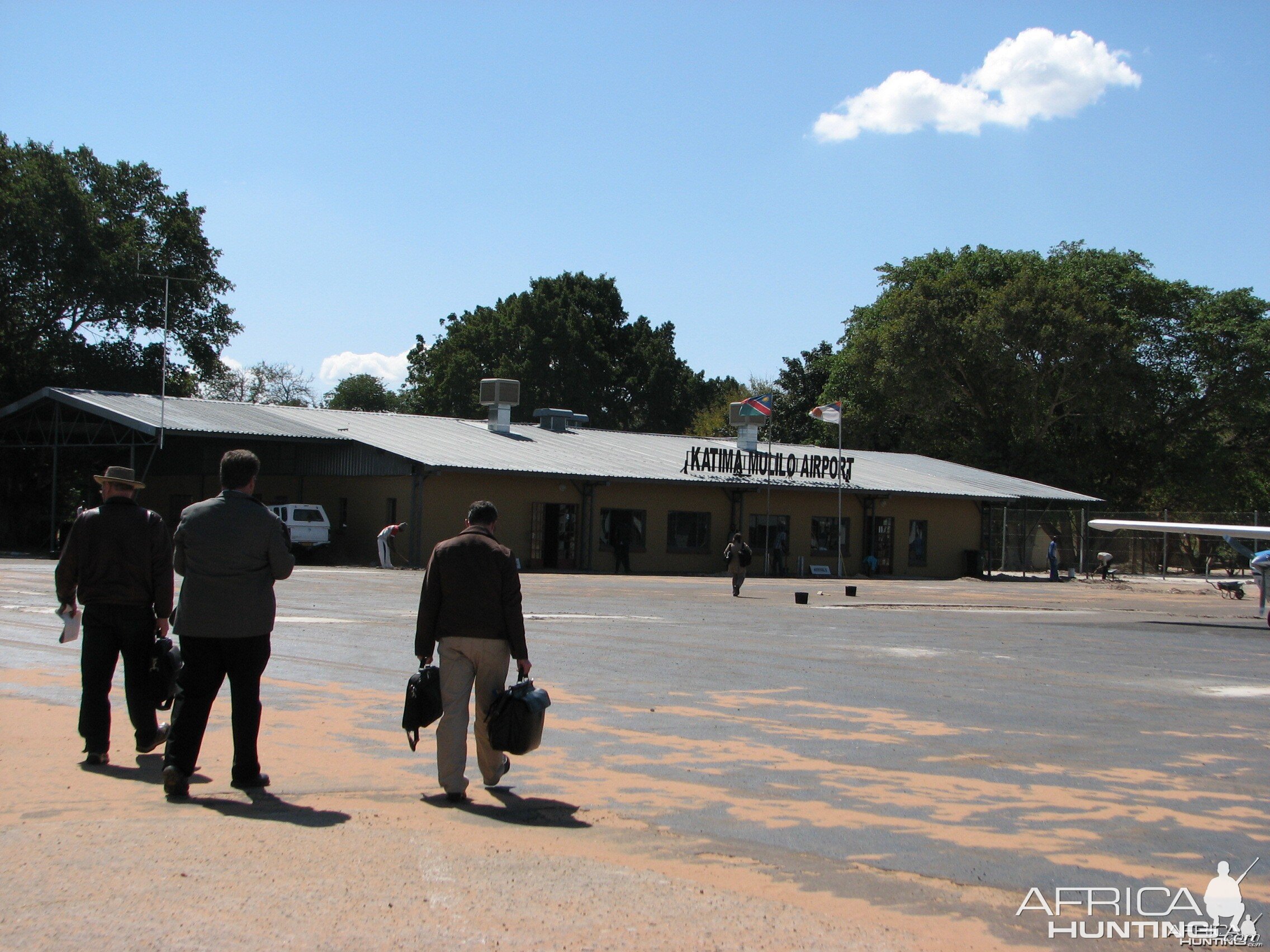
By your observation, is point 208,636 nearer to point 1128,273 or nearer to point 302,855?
point 302,855

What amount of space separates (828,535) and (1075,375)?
58.0 feet

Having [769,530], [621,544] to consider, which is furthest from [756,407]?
[621,544]

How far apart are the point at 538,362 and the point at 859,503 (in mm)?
31500

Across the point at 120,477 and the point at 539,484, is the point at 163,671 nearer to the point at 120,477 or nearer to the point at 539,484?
the point at 120,477

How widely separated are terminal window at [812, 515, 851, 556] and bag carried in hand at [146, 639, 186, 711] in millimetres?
39443

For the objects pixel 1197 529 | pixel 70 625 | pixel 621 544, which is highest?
pixel 1197 529

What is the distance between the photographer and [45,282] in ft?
180

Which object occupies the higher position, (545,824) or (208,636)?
(208,636)

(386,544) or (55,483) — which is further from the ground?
(55,483)

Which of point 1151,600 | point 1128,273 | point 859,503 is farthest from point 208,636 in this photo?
point 1128,273

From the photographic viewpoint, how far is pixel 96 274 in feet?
178

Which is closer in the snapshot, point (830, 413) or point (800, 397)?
→ point (830, 413)

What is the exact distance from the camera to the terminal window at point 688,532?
42562 millimetres

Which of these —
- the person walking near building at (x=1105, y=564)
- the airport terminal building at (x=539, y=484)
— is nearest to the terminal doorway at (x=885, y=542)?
the airport terminal building at (x=539, y=484)
